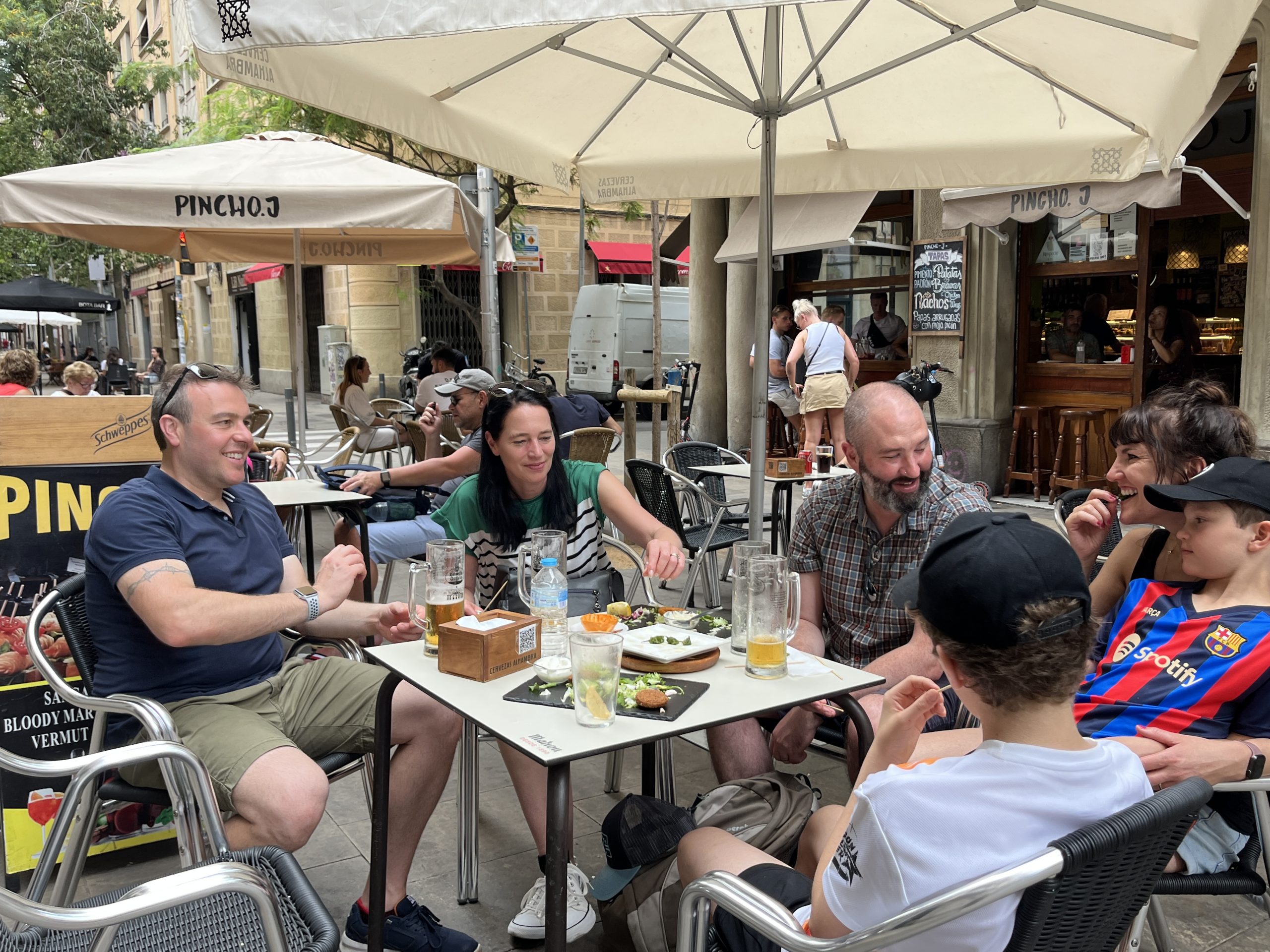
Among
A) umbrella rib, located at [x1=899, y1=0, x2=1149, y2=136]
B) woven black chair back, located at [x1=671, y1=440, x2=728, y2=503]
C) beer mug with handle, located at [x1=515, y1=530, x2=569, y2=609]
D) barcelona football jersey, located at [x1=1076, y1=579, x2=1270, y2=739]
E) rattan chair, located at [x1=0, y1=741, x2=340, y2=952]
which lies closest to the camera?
rattan chair, located at [x1=0, y1=741, x2=340, y2=952]

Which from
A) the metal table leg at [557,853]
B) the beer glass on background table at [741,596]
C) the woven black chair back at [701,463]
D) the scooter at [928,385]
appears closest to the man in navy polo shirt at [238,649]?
the metal table leg at [557,853]

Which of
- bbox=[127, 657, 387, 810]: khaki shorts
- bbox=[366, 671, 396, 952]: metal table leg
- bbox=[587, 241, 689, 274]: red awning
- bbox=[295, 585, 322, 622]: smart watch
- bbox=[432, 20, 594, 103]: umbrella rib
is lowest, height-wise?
bbox=[366, 671, 396, 952]: metal table leg

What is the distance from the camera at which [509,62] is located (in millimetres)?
3812

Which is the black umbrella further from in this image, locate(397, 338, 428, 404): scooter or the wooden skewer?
the wooden skewer

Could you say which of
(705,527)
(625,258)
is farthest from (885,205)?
(625,258)

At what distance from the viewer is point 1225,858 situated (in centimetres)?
197

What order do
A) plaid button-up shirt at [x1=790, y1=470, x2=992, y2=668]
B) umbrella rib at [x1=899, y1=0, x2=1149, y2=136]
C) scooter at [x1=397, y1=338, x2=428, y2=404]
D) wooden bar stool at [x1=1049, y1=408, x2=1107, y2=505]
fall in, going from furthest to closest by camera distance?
1. scooter at [x1=397, y1=338, x2=428, y2=404]
2. wooden bar stool at [x1=1049, y1=408, x2=1107, y2=505]
3. umbrella rib at [x1=899, y1=0, x2=1149, y2=136]
4. plaid button-up shirt at [x1=790, y1=470, x2=992, y2=668]

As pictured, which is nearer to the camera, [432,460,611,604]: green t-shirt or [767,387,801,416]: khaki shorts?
[432,460,611,604]: green t-shirt

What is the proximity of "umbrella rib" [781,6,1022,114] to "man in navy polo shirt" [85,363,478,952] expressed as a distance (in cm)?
220

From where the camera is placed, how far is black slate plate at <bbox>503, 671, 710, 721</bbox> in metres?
1.92

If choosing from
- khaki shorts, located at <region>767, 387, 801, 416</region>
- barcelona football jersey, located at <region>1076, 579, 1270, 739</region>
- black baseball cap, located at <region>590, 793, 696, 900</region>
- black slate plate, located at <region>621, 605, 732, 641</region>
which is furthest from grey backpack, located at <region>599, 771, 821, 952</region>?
khaki shorts, located at <region>767, 387, 801, 416</region>

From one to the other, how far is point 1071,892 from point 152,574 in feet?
6.42

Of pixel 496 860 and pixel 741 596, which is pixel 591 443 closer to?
pixel 496 860

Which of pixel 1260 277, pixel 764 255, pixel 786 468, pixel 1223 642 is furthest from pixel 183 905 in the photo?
pixel 1260 277
